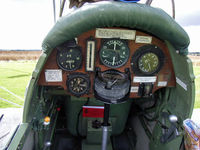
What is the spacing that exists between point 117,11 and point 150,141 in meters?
1.97

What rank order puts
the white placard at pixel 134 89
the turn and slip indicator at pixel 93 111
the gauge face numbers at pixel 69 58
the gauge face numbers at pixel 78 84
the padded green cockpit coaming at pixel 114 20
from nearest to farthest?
1. the padded green cockpit coaming at pixel 114 20
2. the gauge face numbers at pixel 69 58
3. the gauge face numbers at pixel 78 84
4. the white placard at pixel 134 89
5. the turn and slip indicator at pixel 93 111

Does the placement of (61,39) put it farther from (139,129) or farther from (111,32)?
(139,129)

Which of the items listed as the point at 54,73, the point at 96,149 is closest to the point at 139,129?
the point at 96,149

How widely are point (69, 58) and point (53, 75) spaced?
0.97ft

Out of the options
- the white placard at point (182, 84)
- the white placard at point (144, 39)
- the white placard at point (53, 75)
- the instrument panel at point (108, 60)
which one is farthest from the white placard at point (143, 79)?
the white placard at point (53, 75)

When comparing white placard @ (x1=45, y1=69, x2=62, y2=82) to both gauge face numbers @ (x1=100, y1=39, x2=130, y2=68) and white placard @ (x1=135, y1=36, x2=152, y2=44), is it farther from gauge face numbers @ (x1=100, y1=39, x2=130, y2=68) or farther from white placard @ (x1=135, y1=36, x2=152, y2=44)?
white placard @ (x1=135, y1=36, x2=152, y2=44)

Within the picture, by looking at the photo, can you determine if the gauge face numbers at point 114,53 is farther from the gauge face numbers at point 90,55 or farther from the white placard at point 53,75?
the white placard at point 53,75

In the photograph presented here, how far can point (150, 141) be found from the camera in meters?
2.24

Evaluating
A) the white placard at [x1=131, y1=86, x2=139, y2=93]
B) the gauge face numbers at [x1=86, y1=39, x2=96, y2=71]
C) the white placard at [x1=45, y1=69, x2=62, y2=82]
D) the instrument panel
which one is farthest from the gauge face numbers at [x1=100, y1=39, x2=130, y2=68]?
the white placard at [x1=45, y1=69, x2=62, y2=82]

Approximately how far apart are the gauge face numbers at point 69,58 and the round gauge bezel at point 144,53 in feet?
2.14

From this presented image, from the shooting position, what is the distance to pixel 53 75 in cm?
176

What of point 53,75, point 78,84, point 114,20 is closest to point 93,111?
point 78,84

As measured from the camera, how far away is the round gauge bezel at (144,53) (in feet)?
5.65

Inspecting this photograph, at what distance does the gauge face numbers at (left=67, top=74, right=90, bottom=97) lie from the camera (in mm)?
1805
